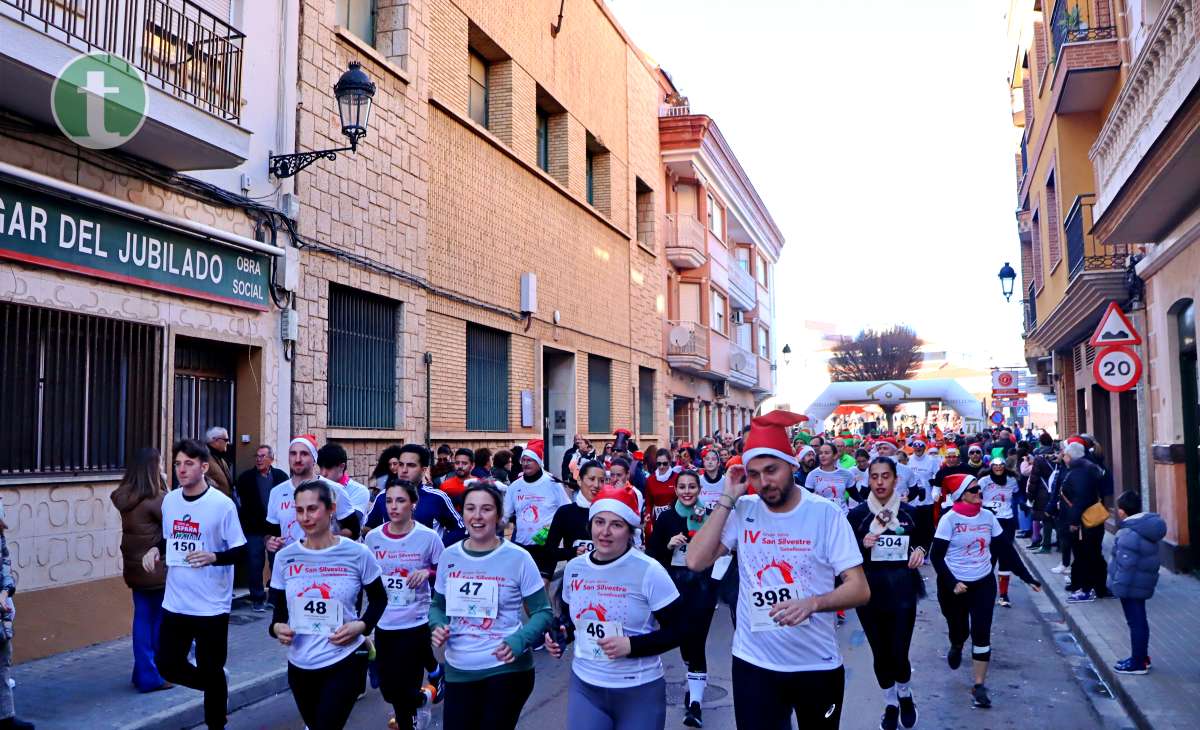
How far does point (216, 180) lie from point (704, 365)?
2136 cm

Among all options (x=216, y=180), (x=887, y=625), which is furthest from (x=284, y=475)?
(x=887, y=625)

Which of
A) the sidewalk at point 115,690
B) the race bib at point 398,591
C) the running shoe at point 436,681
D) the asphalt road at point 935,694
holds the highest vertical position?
the race bib at point 398,591

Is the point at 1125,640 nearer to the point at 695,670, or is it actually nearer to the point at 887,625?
the point at 887,625

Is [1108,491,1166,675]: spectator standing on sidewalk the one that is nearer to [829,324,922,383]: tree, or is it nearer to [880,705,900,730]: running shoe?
[880,705,900,730]: running shoe

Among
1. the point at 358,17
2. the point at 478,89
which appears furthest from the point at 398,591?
the point at 478,89

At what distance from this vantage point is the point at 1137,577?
8.20 meters

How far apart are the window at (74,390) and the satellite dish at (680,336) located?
20.0 metres

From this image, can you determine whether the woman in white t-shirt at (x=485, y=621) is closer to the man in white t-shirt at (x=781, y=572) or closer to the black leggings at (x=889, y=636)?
the man in white t-shirt at (x=781, y=572)

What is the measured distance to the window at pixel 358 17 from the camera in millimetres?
14055

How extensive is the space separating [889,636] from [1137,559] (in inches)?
104

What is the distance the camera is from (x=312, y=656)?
519 centimetres

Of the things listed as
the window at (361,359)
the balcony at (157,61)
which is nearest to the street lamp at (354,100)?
the balcony at (157,61)

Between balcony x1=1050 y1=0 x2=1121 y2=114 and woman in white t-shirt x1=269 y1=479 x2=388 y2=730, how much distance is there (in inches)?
570

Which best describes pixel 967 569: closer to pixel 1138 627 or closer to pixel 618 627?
pixel 1138 627
